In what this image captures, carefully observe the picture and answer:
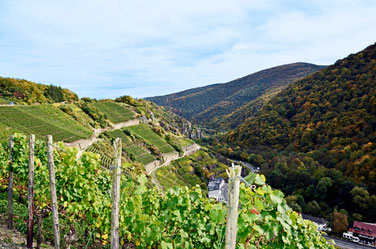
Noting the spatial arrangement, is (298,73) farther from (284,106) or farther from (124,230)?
(124,230)

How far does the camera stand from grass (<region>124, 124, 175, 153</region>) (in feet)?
152

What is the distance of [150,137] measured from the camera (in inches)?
1930

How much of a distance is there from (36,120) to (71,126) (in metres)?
5.12

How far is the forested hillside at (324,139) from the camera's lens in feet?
118

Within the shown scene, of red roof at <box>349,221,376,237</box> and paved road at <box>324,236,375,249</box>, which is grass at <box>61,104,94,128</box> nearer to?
paved road at <box>324,236,375,249</box>

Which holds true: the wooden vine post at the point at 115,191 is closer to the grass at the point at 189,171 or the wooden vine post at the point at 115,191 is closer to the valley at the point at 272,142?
the valley at the point at 272,142

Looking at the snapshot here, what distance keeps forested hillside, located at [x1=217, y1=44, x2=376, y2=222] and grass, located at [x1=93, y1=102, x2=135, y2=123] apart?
32.5 metres

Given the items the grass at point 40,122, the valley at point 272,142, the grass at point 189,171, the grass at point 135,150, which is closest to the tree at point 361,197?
the valley at point 272,142

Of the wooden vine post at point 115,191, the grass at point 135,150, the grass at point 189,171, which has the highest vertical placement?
the wooden vine post at point 115,191

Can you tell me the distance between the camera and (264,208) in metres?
3.09

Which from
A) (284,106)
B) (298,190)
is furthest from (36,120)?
(284,106)

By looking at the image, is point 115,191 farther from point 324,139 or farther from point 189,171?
point 324,139

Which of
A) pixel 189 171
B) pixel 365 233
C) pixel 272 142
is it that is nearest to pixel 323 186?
pixel 365 233

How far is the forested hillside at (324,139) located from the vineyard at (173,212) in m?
36.8
